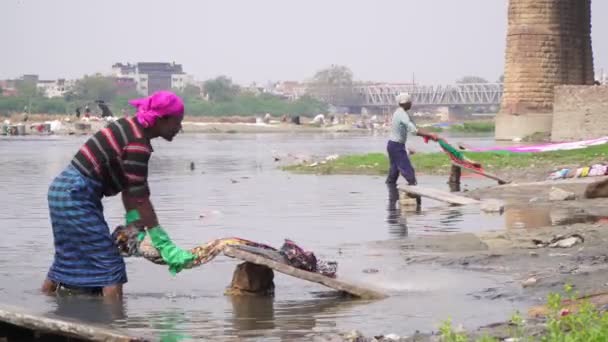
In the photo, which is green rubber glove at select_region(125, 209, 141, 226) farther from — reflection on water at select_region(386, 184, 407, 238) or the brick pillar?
the brick pillar

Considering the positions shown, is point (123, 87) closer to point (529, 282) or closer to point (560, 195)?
point (560, 195)

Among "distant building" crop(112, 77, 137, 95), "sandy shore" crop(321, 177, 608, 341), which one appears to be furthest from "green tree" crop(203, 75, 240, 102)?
"sandy shore" crop(321, 177, 608, 341)

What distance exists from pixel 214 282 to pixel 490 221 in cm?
535

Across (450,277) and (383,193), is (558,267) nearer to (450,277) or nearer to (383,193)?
(450,277)

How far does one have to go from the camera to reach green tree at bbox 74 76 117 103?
566 ft

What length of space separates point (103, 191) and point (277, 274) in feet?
8.81

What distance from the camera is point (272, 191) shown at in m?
23.2

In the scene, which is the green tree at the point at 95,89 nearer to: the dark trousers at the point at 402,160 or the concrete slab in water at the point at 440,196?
the dark trousers at the point at 402,160

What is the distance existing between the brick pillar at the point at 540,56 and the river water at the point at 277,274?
18.1 metres

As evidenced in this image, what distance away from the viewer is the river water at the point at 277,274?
29.1ft

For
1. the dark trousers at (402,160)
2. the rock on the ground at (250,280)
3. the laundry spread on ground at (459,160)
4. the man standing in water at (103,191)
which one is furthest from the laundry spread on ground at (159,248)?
the laundry spread on ground at (459,160)

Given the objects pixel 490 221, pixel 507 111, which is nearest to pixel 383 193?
pixel 490 221

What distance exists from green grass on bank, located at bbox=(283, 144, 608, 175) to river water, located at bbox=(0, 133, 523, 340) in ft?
9.78

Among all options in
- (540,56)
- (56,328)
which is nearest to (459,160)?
(56,328)
